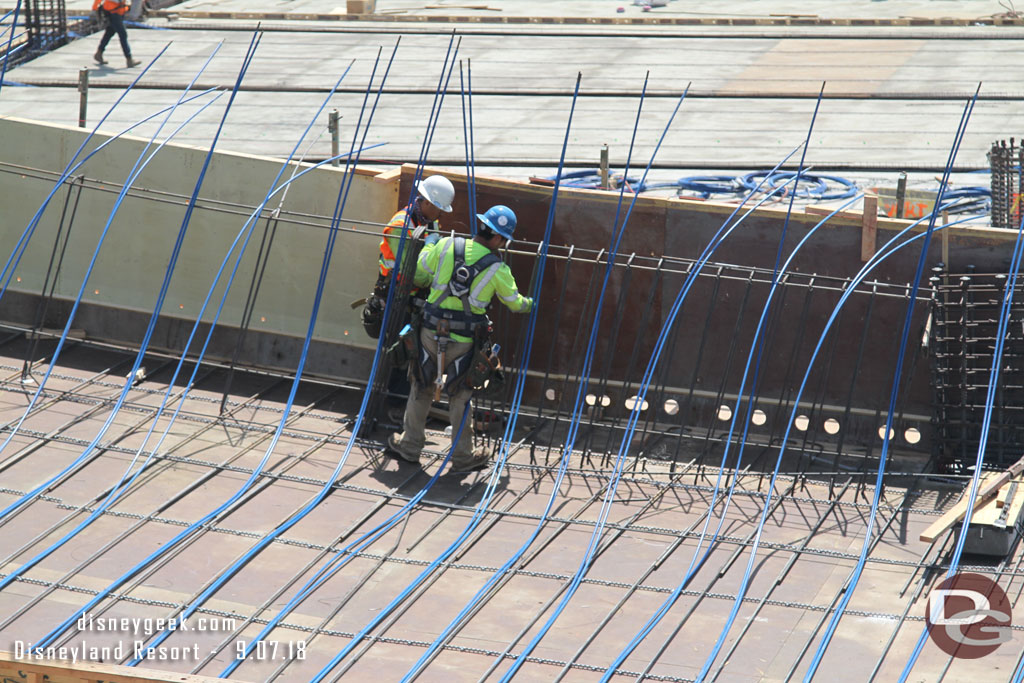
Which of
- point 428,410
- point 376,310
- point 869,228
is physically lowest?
point 428,410

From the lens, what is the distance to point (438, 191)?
840 centimetres

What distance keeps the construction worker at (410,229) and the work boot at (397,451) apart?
2.29 ft

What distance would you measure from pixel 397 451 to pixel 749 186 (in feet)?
21.4

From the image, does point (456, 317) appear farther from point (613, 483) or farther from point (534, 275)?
point (613, 483)

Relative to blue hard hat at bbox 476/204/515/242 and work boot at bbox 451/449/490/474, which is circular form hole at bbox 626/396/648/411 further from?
blue hard hat at bbox 476/204/515/242

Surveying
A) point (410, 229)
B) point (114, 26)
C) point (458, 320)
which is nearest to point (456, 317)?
point (458, 320)

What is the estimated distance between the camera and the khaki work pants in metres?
8.06

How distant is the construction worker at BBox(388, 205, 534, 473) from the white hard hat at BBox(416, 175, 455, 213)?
48 cm

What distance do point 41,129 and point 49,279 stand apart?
1168mm

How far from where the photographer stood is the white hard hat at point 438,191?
8391mm

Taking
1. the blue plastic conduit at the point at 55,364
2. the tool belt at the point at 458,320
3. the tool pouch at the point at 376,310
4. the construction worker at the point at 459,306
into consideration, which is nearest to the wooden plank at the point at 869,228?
the construction worker at the point at 459,306

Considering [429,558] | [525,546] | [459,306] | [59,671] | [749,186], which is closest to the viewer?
[59,671]

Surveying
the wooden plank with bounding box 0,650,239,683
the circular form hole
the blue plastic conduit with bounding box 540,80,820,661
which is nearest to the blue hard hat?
the blue plastic conduit with bounding box 540,80,820,661

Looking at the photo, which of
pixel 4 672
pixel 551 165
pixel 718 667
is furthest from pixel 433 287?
pixel 551 165
